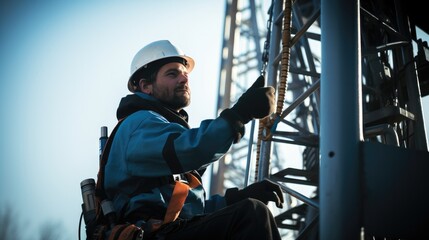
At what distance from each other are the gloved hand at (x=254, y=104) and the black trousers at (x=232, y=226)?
0.48 meters

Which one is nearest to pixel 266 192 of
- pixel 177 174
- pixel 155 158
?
pixel 177 174

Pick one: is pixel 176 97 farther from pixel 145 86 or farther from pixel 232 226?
pixel 232 226

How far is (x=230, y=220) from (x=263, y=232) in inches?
6.7

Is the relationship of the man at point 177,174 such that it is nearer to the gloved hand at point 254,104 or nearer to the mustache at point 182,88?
the gloved hand at point 254,104

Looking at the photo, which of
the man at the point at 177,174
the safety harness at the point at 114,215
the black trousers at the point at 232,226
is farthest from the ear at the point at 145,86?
the black trousers at the point at 232,226

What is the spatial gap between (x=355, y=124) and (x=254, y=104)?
56 cm

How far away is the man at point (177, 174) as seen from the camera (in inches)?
85.4

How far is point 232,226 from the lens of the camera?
2.14 m

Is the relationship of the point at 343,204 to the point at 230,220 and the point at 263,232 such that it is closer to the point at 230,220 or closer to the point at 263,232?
the point at 263,232

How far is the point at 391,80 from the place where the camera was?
448 centimetres

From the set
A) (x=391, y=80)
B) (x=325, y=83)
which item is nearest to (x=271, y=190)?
(x=325, y=83)

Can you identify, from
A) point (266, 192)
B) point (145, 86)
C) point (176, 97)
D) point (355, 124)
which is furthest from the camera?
point (145, 86)

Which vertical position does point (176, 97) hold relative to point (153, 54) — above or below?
below

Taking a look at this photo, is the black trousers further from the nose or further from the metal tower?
the nose
